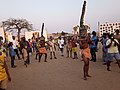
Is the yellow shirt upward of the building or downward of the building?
downward

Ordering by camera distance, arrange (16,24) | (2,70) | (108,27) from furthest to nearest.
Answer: (108,27), (16,24), (2,70)

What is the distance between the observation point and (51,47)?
18.0 meters

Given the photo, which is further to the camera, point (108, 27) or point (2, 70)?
point (108, 27)

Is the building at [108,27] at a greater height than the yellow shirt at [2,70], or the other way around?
the building at [108,27]

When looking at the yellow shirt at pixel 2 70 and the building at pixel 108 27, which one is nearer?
the yellow shirt at pixel 2 70

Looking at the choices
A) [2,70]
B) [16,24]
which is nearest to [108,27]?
[16,24]

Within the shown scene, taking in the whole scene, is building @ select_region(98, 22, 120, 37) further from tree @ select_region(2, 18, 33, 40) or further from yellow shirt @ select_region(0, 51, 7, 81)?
yellow shirt @ select_region(0, 51, 7, 81)

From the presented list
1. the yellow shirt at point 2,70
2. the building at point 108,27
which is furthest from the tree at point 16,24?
the yellow shirt at point 2,70

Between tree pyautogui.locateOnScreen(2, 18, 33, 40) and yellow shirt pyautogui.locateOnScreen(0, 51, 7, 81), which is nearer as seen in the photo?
yellow shirt pyautogui.locateOnScreen(0, 51, 7, 81)

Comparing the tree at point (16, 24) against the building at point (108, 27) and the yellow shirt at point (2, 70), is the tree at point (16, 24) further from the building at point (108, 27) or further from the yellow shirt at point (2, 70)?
the yellow shirt at point (2, 70)

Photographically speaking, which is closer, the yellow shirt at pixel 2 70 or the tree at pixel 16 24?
the yellow shirt at pixel 2 70

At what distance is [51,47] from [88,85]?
1055 cm

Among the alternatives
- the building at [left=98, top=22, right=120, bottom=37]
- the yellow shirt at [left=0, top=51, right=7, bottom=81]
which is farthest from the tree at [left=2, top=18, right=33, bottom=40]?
the yellow shirt at [left=0, top=51, right=7, bottom=81]

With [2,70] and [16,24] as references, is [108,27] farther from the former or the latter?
[2,70]
